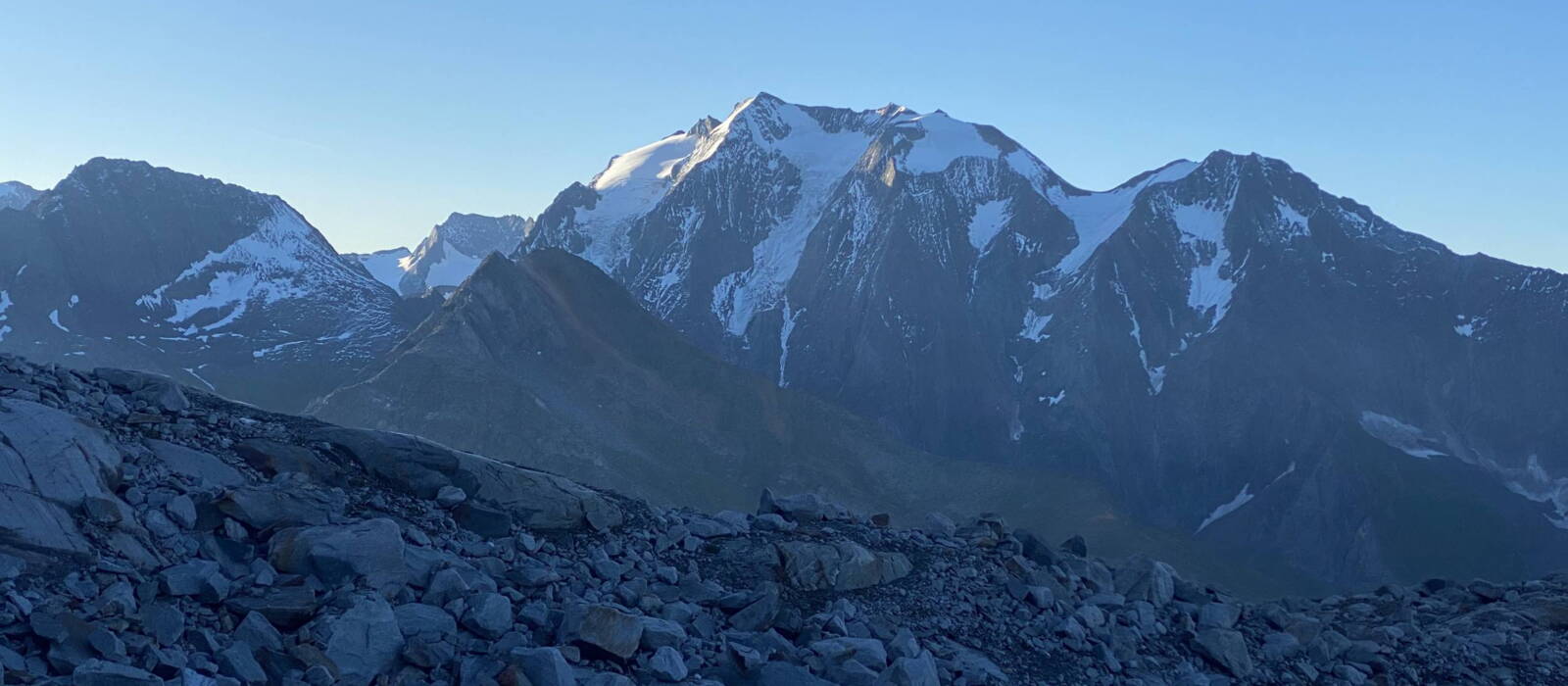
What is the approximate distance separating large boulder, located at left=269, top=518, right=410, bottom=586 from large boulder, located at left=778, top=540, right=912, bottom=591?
6.41m

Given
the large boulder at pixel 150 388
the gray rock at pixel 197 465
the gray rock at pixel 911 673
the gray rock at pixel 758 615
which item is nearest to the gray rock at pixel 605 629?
the gray rock at pixel 758 615

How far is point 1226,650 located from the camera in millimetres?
24000

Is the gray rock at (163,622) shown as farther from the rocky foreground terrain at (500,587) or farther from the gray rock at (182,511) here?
the gray rock at (182,511)

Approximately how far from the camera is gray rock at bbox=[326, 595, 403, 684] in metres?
16.3

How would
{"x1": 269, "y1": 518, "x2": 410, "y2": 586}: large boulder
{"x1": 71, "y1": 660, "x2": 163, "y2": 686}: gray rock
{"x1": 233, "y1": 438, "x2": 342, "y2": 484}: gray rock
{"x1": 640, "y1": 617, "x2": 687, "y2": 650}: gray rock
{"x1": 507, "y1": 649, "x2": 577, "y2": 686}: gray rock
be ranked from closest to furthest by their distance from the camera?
1. {"x1": 71, "y1": 660, "x2": 163, "y2": 686}: gray rock
2. {"x1": 507, "y1": 649, "x2": 577, "y2": 686}: gray rock
3. {"x1": 269, "y1": 518, "x2": 410, "y2": 586}: large boulder
4. {"x1": 640, "y1": 617, "x2": 687, "y2": 650}: gray rock
5. {"x1": 233, "y1": 438, "x2": 342, "y2": 484}: gray rock

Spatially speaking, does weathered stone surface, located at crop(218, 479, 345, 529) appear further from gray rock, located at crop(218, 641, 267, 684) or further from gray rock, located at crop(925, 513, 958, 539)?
gray rock, located at crop(925, 513, 958, 539)

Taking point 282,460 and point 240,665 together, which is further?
point 282,460

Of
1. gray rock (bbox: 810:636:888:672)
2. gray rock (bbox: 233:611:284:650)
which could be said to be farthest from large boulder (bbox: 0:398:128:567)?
gray rock (bbox: 810:636:888:672)

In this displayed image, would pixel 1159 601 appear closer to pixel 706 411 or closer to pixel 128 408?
Answer: pixel 128 408

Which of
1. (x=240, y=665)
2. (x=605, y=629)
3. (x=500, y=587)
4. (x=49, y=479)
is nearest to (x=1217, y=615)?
(x=605, y=629)

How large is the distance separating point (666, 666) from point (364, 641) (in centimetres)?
350

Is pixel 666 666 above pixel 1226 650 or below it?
below

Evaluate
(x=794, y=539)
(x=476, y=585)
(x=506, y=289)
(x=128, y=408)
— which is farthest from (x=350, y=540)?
(x=506, y=289)

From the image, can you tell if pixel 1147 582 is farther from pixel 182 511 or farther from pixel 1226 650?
pixel 182 511
